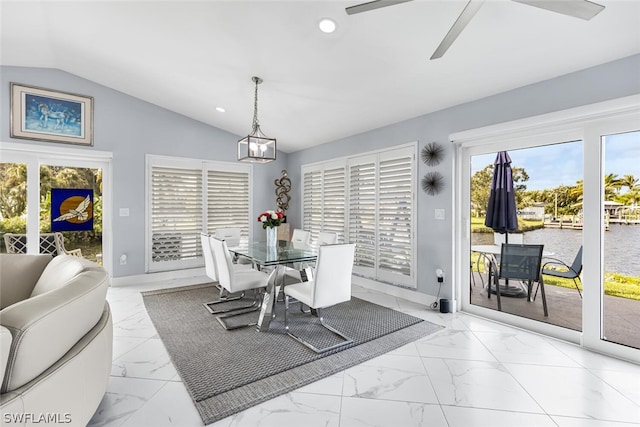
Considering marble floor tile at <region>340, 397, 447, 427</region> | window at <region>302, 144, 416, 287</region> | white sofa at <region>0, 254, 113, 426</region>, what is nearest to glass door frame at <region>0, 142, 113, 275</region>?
white sofa at <region>0, 254, 113, 426</region>

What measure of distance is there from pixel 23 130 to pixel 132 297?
8.85 feet

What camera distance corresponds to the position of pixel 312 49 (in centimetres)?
283

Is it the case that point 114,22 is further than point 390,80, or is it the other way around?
point 390,80

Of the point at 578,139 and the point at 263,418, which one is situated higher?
the point at 578,139

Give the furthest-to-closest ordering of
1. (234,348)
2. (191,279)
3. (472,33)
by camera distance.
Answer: (191,279)
(234,348)
(472,33)

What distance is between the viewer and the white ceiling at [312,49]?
7.29 feet

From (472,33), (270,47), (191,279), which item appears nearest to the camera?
(472,33)

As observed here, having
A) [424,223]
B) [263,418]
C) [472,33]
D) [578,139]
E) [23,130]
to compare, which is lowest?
[263,418]

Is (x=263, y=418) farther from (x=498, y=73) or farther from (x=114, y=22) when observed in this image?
(x=114, y=22)

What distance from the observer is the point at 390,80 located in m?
3.15

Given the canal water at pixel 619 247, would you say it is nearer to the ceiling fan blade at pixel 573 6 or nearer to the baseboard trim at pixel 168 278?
the ceiling fan blade at pixel 573 6

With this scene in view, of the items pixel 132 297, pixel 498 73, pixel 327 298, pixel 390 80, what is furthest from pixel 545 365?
pixel 132 297

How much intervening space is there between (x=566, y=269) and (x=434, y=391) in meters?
1.97

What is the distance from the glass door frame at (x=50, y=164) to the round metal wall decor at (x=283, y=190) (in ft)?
9.52
